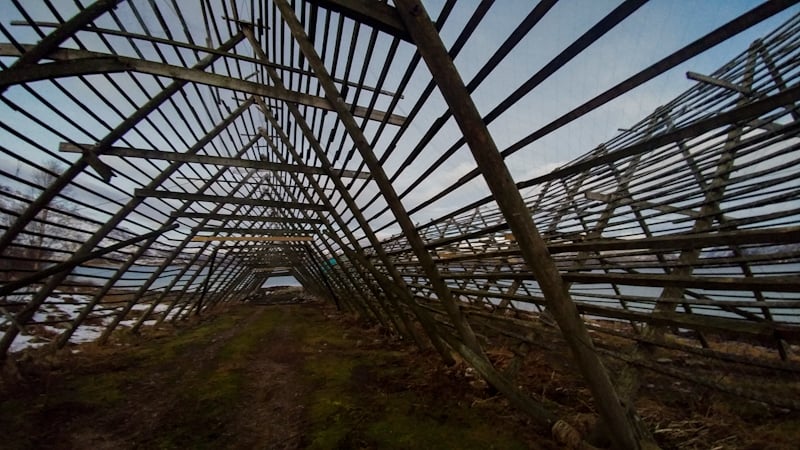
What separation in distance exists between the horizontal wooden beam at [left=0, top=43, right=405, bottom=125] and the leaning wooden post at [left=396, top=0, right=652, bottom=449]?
1.02 metres

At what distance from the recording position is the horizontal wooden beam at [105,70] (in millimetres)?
2504

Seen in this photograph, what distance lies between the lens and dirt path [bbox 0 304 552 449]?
293cm

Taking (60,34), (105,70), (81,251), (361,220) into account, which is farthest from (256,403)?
(60,34)

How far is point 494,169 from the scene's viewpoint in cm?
157

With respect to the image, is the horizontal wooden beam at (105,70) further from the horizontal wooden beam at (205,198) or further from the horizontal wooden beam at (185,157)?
the horizontal wooden beam at (205,198)

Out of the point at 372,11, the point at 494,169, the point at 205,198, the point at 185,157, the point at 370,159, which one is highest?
the point at 185,157

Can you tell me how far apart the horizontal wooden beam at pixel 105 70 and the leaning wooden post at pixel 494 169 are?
102 centimetres

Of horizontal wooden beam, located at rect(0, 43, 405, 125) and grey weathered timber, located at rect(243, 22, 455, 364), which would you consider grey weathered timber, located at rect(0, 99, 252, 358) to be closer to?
horizontal wooden beam, located at rect(0, 43, 405, 125)

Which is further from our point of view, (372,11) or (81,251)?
(81,251)

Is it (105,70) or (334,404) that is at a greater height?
(105,70)

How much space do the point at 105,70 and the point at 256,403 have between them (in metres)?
3.71

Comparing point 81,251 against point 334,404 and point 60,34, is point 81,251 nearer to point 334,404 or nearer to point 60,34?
point 60,34

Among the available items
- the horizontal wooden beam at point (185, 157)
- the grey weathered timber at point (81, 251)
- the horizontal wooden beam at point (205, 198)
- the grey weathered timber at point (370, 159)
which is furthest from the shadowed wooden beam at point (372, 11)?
the grey weathered timber at point (81, 251)

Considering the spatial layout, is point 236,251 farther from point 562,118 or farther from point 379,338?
point 562,118
